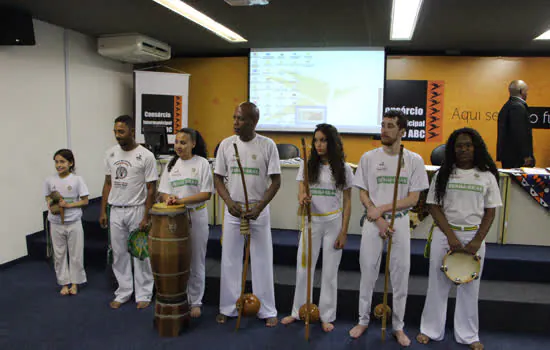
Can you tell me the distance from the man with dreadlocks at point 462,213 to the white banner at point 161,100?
4.83 m

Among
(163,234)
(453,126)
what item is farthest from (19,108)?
(453,126)

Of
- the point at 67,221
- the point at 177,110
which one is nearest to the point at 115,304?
the point at 67,221

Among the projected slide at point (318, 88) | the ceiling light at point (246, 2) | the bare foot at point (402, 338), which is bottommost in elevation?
the bare foot at point (402, 338)

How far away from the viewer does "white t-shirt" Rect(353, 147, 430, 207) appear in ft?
10.2

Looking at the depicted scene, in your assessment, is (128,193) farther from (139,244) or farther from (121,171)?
(139,244)

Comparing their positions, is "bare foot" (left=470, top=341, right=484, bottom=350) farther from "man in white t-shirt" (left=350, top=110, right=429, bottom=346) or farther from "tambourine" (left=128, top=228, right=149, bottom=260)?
"tambourine" (left=128, top=228, right=149, bottom=260)

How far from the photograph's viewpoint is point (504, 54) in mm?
6805

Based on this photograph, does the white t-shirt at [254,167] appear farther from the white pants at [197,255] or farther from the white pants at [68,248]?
the white pants at [68,248]

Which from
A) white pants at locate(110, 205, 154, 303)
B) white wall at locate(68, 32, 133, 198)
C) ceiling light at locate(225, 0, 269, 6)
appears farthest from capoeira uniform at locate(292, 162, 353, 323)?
white wall at locate(68, 32, 133, 198)

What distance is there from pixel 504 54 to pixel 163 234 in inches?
241

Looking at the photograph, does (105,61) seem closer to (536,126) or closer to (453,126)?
(453,126)

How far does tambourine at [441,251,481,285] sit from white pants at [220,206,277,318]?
1.30 meters

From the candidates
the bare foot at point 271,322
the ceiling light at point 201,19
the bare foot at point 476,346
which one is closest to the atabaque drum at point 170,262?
the bare foot at point 271,322

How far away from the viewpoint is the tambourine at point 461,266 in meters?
3.03
